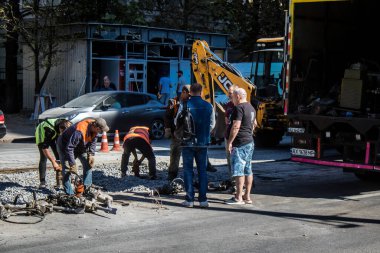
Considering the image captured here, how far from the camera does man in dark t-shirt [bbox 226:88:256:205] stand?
31.9ft

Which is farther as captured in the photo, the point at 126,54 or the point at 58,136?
the point at 126,54

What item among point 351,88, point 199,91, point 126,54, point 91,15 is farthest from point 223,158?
point 91,15

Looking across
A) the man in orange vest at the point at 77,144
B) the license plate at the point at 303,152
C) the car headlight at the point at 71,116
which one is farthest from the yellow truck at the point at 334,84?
the car headlight at the point at 71,116

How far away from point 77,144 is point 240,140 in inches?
94.7

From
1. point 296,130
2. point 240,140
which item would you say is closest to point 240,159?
point 240,140

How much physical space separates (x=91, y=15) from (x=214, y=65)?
15472mm

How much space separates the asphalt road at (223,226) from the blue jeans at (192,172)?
0.23 m

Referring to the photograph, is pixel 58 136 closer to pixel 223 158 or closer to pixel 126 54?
pixel 223 158

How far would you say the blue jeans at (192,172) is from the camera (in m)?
9.66

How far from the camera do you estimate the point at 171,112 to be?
11484 millimetres

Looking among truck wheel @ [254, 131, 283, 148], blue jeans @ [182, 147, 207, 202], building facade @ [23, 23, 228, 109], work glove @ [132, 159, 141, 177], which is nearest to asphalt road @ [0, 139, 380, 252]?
blue jeans @ [182, 147, 207, 202]

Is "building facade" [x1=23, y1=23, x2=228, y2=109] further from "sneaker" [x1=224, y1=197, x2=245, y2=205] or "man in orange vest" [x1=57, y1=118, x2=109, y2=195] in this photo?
"sneaker" [x1=224, y1=197, x2=245, y2=205]

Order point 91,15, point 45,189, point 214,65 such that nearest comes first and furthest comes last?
1. point 45,189
2. point 214,65
3. point 91,15

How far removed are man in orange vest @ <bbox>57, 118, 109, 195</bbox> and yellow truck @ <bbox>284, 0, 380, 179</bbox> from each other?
356cm
